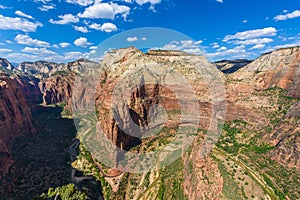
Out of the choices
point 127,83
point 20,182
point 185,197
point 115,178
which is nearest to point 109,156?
point 115,178

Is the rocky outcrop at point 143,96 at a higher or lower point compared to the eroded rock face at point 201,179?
higher

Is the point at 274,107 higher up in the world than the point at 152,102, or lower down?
higher up

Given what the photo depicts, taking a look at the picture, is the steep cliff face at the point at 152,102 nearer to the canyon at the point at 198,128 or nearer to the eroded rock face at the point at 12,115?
the canyon at the point at 198,128

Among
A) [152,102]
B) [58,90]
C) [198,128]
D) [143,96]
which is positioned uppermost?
[143,96]

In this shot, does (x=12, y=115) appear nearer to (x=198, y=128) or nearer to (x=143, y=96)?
(x=143, y=96)

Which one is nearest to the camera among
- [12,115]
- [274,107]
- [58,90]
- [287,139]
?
[287,139]

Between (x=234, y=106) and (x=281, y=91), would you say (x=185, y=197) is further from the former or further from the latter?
(x=281, y=91)

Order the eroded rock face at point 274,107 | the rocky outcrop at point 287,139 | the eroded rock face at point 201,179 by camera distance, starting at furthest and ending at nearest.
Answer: the eroded rock face at point 274,107 < the rocky outcrop at point 287,139 < the eroded rock face at point 201,179

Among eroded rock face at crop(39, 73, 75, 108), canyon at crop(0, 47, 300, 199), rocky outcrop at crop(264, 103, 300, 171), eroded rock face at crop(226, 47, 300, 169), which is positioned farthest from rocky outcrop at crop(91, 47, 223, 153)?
eroded rock face at crop(39, 73, 75, 108)

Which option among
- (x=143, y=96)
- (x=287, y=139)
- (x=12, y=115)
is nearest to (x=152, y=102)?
(x=143, y=96)

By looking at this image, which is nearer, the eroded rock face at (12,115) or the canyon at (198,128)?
the canyon at (198,128)

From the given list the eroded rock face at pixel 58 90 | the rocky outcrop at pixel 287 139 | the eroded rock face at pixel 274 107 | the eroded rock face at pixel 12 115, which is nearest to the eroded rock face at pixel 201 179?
the rocky outcrop at pixel 287 139
